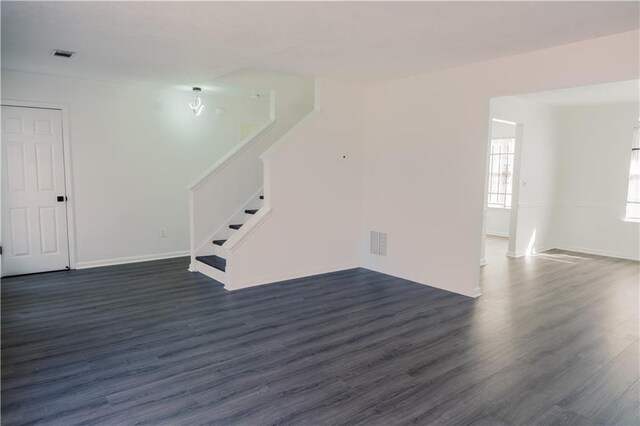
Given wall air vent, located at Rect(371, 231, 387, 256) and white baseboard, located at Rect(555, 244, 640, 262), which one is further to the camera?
white baseboard, located at Rect(555, 244, 640, 262)

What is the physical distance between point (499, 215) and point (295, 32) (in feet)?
23.7

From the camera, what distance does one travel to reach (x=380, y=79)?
520 cm

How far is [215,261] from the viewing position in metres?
5.46

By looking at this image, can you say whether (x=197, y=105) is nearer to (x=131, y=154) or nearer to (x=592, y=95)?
(x=131, y=154)

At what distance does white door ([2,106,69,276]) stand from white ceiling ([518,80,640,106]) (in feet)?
20.9

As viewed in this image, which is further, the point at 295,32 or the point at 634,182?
the point at 634,182

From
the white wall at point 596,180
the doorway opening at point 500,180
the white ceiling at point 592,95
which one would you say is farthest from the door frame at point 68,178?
the white wall at point 596,180

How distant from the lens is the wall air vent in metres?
5.61

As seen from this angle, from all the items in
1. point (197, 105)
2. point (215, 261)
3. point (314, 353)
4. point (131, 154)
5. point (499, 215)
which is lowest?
point (314, 353)

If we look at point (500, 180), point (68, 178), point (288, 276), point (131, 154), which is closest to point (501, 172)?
point (500, 180)

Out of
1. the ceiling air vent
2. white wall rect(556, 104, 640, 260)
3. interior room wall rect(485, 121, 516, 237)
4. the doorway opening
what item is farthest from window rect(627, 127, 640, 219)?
the ceiling air vent

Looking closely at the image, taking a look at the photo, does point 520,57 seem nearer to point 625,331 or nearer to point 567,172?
point 625,331

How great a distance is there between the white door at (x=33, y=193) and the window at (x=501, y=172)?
316 inches

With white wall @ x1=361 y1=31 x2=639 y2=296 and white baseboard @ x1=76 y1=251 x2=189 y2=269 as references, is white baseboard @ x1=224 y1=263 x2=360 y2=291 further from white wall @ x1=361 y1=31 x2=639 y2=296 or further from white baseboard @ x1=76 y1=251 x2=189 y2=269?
white baseboard @ x1=76 y1=251 x2=189 y2=269
